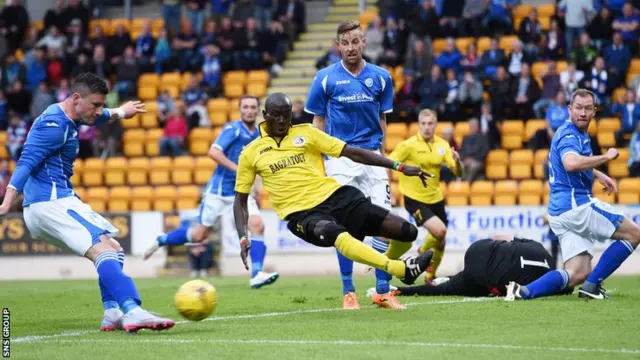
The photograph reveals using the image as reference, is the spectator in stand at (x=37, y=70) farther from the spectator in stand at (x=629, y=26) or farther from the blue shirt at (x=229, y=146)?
the blue shirt at (x=229, y=146)

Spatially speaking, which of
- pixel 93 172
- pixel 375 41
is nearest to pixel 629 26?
pixel 375 41

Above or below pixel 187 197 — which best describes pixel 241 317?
above

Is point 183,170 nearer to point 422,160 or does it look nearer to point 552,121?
point 552,121

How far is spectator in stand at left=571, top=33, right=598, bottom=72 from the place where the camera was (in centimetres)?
2378

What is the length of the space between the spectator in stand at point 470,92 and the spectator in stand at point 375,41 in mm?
2580

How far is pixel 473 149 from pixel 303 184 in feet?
43.0

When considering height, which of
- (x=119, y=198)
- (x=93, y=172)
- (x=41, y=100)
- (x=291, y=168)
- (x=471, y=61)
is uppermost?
(x=291, y=168)

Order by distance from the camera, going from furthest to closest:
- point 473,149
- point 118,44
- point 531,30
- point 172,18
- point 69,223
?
point 172,18, point 118,44, point 531,30, point 473,149, point 69,223

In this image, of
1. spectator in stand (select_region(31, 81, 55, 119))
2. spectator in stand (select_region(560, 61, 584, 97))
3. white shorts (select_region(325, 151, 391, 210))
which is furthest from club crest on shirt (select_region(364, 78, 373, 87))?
spectator in stand (select_region(31, 81, 55, 119))

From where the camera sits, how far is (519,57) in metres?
24.4

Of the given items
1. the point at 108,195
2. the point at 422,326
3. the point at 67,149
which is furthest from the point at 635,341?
the point at 108,195

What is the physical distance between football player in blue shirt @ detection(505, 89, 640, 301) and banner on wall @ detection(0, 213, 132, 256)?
1231 centimetres

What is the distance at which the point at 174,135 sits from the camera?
26656 mm

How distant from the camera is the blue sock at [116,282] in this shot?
937 cm
